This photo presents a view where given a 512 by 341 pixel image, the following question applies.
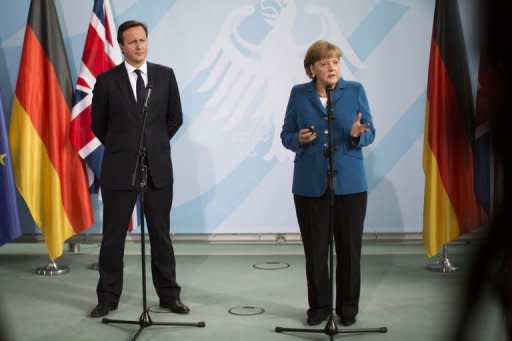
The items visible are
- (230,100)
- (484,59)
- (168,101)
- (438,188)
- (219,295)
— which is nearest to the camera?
(484,59)

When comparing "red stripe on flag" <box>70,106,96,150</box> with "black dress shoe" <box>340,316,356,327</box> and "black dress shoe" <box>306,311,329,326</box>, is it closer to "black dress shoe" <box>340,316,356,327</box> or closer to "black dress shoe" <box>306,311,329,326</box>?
"black dress shoe" <box>306,311,329,326</box>

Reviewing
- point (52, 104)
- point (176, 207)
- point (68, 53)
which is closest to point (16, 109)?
point (52, 104)

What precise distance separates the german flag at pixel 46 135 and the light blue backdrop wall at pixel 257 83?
0.46 meters

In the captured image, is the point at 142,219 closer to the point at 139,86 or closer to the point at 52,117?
the point at 139,86

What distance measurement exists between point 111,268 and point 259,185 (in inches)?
76.6

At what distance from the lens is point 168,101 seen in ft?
13.6

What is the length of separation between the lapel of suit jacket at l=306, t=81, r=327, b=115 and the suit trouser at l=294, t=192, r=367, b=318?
1.54 feet

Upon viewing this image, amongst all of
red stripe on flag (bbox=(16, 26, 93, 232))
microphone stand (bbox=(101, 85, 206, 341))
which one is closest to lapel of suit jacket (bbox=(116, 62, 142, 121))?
microphone stand (bbox=(101, 85, 206, 341))

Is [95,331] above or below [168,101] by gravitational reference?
below

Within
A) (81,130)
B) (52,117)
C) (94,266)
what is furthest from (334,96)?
(94,266)

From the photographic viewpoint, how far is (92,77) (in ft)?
17.3

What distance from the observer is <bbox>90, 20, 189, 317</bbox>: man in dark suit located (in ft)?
13.0

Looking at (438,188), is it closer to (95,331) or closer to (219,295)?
(219,295)

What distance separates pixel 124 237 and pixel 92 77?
1.67 meters
